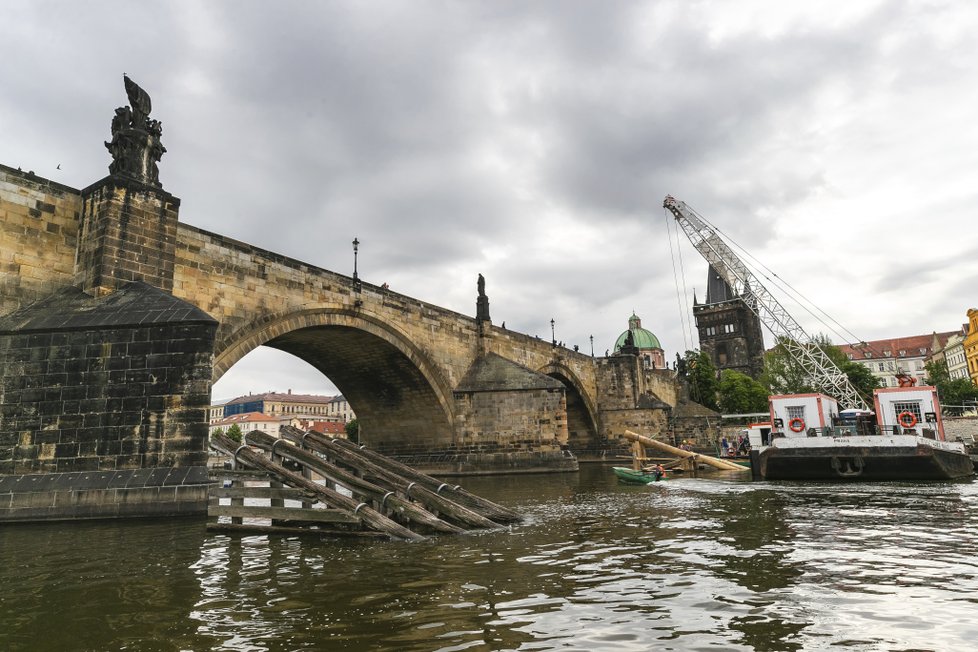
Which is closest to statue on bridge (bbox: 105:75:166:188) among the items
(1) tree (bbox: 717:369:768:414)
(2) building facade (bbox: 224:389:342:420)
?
(1) tree (bbox: 717:369:768:414)

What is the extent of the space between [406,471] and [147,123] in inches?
386

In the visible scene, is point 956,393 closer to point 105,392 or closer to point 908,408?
point 908,408

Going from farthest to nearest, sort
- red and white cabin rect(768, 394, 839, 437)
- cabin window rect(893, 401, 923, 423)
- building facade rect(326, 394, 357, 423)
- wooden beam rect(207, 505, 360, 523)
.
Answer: building facade rect(326, 394, 357, 423) < red and white cabin rect(768, 394, 839, 437) < cabin window rect(893, 401, 923, 423) < wooden beam rect(207, 505, 360, 523)

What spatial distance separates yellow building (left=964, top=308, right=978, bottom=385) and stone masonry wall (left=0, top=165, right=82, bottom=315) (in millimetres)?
80222

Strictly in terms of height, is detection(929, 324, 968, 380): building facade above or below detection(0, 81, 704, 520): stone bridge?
above

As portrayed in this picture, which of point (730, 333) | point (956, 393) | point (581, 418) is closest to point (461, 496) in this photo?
point (581, 418)

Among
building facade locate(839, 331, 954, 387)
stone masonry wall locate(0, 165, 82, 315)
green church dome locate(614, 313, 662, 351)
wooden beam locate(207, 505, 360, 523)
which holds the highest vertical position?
green church dome locate(614, 313, 662, 351)

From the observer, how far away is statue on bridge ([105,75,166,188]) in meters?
12.8

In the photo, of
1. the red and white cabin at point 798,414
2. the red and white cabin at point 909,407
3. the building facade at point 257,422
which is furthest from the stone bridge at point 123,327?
the building facade at point 257,422

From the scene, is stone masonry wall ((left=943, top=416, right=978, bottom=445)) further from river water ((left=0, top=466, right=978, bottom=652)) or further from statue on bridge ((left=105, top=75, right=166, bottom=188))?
statue on bridge ((left=105, top=75, right=166, bottom=188))

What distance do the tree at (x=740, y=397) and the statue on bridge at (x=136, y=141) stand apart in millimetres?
58379

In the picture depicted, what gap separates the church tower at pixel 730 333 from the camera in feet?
309

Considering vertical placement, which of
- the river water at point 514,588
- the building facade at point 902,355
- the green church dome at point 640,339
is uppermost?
the green church dome at point 640,339

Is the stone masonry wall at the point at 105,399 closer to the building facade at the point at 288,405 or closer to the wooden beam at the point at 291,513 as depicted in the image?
the wooden beam at the point at 291,513
